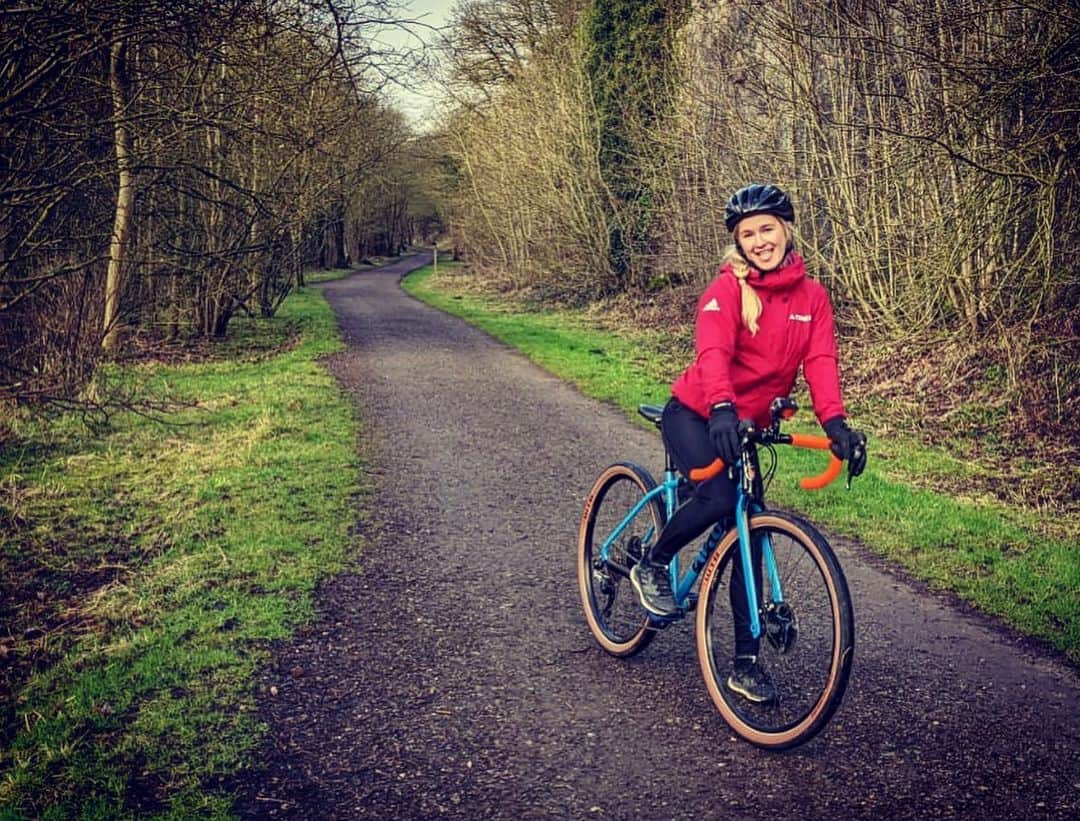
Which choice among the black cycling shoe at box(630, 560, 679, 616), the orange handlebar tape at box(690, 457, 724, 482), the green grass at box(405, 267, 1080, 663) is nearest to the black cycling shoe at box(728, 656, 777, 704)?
the black cycling shoe at box(630, 560, 679, 616)

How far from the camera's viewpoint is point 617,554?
4660 mm

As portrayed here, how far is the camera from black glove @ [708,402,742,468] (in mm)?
3346

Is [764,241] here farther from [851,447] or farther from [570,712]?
[570,712]

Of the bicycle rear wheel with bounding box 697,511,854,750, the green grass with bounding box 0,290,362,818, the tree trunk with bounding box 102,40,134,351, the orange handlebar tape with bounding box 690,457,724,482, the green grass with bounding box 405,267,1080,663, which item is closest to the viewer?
the bicycle rear wheel with bounding box 697,511,854,750

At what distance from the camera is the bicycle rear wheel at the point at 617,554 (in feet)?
14.6

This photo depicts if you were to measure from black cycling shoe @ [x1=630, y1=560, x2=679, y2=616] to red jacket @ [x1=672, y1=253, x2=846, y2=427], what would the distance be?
2.86ft

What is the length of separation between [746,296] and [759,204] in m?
0.37

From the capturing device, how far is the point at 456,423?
34.3 feet

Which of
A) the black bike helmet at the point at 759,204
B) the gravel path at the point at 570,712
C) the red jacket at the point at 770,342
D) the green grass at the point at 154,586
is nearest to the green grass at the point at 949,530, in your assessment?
the gravel path at the point at 570,712

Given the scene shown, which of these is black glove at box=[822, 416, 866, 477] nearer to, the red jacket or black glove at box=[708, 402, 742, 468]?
the red jacket

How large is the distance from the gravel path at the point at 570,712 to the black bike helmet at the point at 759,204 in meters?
2.09

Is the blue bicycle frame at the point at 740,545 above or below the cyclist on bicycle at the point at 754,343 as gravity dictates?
below

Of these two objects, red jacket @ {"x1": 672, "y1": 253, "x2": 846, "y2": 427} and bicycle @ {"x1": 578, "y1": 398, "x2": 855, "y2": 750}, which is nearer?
A: bicycle @ {"x1": 578, "y1": 398, "x2": 855, "y2": 750}

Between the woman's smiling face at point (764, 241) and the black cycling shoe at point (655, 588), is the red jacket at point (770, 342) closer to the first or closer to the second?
the woman's smiling face at point (764, 241)
